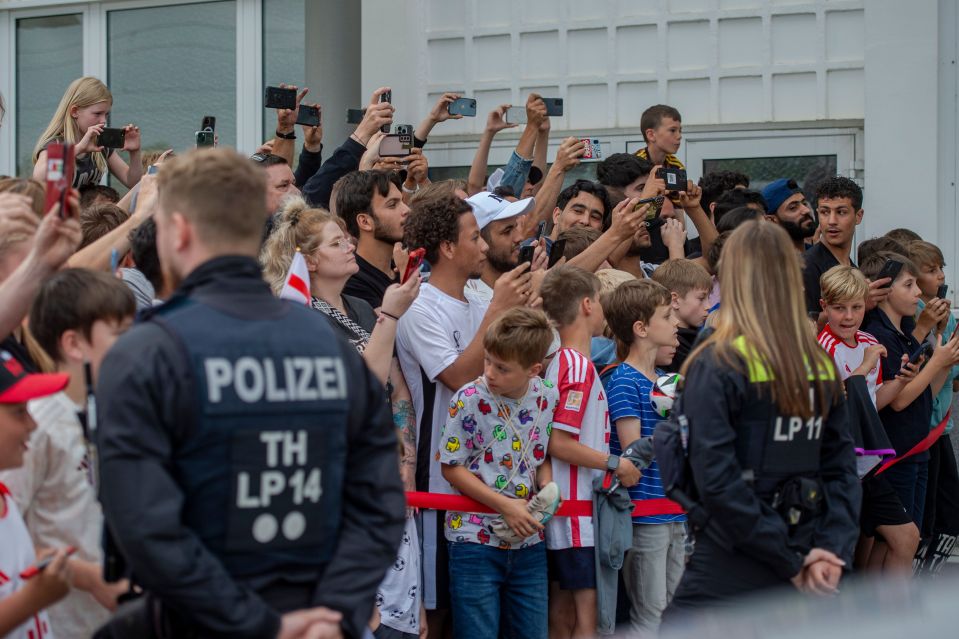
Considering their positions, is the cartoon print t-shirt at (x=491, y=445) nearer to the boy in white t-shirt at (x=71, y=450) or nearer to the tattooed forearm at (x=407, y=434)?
the tattooed forearm at (x=407, y=434)

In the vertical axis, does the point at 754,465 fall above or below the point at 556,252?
below

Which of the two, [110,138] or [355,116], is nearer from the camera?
[110,138]

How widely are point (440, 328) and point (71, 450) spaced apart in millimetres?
2269

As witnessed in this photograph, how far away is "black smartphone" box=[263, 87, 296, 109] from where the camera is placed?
26.0 feet

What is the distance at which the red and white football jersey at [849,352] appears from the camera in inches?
286

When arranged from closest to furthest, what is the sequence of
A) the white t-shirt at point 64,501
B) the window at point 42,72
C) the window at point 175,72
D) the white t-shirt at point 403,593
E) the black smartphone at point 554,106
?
1. the white t-shirt at point 64,501
2. the white t-shirt at point 403,593
3. the black smartphone at point 554,106
4. the window at point 175,72
5. the window at point 42,72

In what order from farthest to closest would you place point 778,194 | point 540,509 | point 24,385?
point 778,194, point 540,509, point 24,385

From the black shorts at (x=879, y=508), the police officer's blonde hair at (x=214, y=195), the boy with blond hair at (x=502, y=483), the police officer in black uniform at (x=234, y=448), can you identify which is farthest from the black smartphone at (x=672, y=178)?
the police officer's blonde hair at (x=214, y=195)

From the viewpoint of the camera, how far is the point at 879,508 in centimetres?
748

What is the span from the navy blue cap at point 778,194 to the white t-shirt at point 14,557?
6430 millimetres

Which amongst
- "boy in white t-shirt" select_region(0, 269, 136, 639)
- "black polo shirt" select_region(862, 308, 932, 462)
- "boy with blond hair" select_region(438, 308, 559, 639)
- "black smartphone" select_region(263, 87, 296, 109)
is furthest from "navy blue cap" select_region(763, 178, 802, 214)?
"boy in white t-shirt" select_region(0, 269, 136, 639)

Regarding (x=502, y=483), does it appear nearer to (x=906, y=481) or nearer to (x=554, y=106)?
(x=906, y=481)

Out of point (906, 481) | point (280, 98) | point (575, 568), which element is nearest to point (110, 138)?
point (280, 98)

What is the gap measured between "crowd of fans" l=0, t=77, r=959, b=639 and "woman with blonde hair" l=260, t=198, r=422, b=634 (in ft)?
0.04
